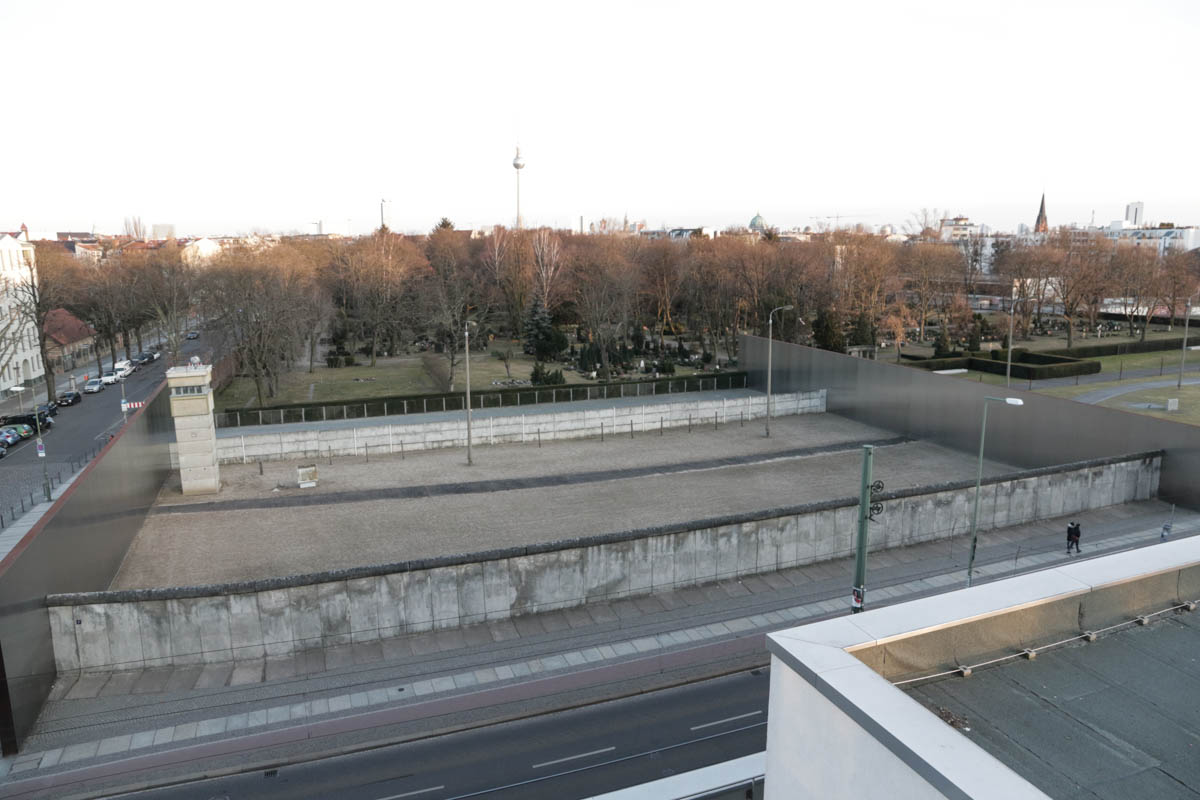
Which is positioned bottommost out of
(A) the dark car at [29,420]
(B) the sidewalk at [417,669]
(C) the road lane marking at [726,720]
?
(C) the road lane marking at [726,720]

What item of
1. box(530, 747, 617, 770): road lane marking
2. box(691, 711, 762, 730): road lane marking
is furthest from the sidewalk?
box(530, 747, 617, 770): road lane marking

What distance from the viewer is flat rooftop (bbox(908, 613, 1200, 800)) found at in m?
7.25

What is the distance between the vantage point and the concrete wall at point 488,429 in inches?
1409

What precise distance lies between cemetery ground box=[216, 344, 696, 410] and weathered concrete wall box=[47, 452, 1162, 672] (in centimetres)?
3135

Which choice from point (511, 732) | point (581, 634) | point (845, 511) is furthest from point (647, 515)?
point (511, 732)

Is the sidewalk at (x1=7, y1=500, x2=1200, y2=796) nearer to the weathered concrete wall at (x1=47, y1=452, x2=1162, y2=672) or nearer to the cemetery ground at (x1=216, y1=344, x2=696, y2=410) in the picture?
the weathered concrete wall at (x1=47, y1=452, x2=1162, y2=672)

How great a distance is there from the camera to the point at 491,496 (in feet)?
101

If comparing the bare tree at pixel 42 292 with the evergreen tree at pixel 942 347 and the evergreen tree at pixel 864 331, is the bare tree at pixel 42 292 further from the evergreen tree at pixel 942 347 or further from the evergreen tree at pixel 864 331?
the evergreen tree at pixel 942 347

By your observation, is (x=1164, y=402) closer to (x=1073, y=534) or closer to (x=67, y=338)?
(x=1073, y=534)

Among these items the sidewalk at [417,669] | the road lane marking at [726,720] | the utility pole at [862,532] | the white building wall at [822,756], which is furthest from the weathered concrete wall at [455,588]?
the white building wall at [822,756]

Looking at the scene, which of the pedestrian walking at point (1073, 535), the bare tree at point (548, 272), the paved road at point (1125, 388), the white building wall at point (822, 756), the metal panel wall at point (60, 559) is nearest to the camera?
the white building wall at point (822, 756)

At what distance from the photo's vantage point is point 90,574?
20547mm

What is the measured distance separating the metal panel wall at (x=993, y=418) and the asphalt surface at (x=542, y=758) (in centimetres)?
2215

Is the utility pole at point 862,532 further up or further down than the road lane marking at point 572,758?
further up
